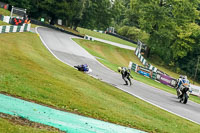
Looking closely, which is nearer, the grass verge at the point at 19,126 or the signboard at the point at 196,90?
the grass verge at the point at 19,126

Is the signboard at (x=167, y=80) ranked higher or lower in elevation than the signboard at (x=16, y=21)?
lower

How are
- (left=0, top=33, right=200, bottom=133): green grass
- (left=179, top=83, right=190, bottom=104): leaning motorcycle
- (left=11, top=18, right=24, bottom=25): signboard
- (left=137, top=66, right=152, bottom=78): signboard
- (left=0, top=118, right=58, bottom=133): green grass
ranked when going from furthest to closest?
(left=137, top=66, right=152, bottom=78): signboard < (left=11, top=18, right=24, bottom=25): signboard < (left=179, top=83, right=190, bottom=104): leaning motorcycle < (left=0, top=33, right=200, bottom=133): green grass < (left=0, top=118, right=58, bottom=133): green grass

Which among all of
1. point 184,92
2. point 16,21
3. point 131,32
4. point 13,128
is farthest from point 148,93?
point 131,32

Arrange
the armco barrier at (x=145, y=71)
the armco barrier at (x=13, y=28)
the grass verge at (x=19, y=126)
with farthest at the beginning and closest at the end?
the armco barrier at (x=145, y=71)
the armco barrier at (x=13, y=28)
the grass verge at (x=19, y=126)

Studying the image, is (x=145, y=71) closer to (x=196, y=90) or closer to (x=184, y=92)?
(x=196, y=90)

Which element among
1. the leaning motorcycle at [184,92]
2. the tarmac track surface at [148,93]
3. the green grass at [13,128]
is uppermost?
the green grass at [13,128]

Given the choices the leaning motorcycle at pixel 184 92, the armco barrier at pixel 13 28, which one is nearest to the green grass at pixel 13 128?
the leaning motorcycle at pixel 184 92

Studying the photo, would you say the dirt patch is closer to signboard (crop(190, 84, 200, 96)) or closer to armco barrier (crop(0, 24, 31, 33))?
armco barrier (crop(0, 24, 31, 33))

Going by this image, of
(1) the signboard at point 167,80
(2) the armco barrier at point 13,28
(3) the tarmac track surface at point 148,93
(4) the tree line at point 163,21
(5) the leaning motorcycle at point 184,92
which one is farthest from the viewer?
(4) the tree line at point 163,21

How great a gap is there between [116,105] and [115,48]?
141ft

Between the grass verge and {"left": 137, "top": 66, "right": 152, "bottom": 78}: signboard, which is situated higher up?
the grass verge

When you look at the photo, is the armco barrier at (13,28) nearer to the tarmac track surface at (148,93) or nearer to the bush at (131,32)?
the tarmac track surface at (148,93)

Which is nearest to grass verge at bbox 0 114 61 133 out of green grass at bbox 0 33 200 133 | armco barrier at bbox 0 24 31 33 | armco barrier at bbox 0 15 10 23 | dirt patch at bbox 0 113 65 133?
dirt patch at bbox 0 113 65 133

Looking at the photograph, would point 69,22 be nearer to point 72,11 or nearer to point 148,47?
point 72,11
